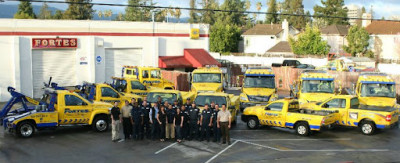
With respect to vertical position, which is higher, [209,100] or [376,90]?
[376,90]

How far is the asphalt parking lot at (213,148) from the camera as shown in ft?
47.0

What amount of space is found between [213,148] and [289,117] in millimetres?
4085

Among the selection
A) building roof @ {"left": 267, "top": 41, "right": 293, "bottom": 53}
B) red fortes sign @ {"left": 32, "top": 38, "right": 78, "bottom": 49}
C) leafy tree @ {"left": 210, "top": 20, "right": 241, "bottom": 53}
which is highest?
leafy tree @ {"left": 210, "top": 20, "right": 241, "bottom": 53}

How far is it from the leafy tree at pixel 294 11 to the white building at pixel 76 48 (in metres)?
79.7

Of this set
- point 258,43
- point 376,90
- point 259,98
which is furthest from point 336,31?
point 259,98

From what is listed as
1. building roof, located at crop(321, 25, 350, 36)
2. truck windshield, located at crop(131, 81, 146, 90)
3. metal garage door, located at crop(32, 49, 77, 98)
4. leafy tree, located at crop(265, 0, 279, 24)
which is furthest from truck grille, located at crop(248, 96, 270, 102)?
leafy tree, located at crop(265, 0, 279, 24)

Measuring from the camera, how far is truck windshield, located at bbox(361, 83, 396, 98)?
21.5 metres

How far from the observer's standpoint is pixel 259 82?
2434 centimetres

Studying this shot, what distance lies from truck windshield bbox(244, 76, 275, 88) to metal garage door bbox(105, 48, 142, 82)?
48.6ft

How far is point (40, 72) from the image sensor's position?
32281 mm

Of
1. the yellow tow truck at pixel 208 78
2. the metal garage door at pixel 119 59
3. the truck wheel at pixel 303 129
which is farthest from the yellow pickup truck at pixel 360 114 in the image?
the metal garage door at pixel 119 59

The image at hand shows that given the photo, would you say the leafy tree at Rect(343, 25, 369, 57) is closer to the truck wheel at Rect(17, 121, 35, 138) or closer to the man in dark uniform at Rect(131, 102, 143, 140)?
the man in dark uniform at Rect(131, 102, 143, 140)

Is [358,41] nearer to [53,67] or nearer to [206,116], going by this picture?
[53,67]

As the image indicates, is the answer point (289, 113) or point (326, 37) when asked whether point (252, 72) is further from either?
point (326, 37)
